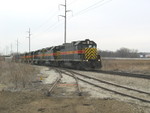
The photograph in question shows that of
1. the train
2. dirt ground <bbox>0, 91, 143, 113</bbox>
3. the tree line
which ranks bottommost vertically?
dirt ground <bbox>0, 91, 143, 113</bbox>

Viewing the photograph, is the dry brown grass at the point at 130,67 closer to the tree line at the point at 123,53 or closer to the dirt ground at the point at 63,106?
the dirt ground at the point at 63,106

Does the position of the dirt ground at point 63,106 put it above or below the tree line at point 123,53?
below

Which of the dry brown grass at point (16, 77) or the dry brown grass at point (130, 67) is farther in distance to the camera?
the dry brown grass at point (130, 67)

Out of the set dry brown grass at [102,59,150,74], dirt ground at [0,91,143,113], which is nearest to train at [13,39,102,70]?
dry brown grass at [102,59,150,74]

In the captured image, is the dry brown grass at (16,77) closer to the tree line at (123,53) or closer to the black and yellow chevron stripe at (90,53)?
the black and yellow chevron stripe at (90,53)

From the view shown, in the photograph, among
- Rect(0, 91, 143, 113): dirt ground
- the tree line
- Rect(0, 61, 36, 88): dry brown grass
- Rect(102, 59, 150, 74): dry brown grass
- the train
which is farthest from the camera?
the tree line

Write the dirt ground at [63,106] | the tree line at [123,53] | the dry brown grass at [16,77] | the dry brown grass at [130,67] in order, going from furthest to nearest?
the tree line at [123,53]
the dry brown grass at [130,67]
the dry brown grass at [16,77]
the dirt ground at [63,106]

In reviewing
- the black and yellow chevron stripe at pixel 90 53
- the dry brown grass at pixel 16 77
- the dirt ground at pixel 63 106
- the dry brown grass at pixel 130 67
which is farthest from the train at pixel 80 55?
the dirt ground at pixel 63 106

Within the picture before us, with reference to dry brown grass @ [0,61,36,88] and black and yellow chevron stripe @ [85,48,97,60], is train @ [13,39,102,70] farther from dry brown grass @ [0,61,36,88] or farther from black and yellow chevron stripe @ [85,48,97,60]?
dry brown grass @ [0,61,36,88]

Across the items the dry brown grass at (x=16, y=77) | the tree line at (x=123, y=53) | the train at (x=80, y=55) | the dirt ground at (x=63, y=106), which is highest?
the tree line at (x=123, y=53)

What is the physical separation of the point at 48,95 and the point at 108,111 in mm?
3470

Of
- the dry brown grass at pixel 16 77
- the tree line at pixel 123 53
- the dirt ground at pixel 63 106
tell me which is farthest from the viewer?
the tree line at pixel 123 53

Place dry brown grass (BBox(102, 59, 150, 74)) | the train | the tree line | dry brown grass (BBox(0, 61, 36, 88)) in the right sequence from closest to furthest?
dry brown grass (BBox(0, 61, 36, 88)) < dry brown grass (BBox(102, 59, 150, 74)) < the train < the tree line

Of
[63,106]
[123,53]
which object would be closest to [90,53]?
[63,106]
